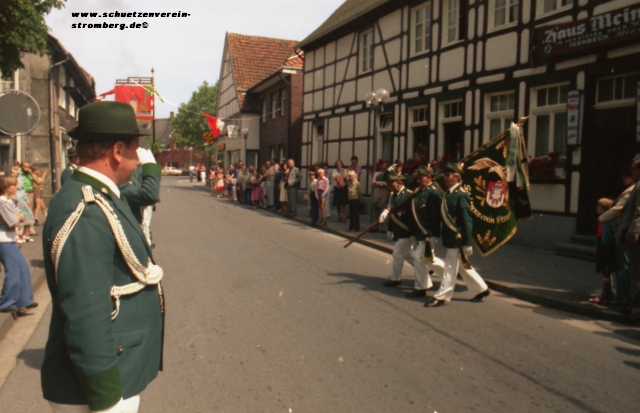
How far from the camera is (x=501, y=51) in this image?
1355 cm

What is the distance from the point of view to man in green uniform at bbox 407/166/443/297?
26.5 feet

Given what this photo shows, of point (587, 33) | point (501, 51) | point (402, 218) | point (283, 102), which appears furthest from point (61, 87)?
point (587, 33)

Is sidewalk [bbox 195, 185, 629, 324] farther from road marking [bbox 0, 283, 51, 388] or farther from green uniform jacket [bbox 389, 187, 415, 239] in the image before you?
road marking [bbox 0, 283, 51, 388]

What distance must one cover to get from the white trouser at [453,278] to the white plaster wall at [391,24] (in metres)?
11.9

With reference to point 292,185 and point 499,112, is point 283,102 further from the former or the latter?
point 499,112

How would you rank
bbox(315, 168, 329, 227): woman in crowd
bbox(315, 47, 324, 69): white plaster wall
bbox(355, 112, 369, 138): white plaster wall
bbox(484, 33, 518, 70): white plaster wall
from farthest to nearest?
bbox(315, 47, 324, 69): white plaster wall → bbox(355, 112, 369, 138): white plaster wall → bbox(315, 168, 329, 227): woman in crowd → bbox(484, 33, 518, 70): white plaster wall

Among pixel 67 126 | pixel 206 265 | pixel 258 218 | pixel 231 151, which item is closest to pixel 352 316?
pixel 206 265

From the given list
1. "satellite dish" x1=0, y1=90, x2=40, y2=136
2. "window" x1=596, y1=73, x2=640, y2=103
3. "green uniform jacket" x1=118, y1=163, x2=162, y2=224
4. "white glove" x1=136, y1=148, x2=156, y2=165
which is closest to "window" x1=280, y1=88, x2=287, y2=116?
"window" x1=596, y1=73, x2=640, y2=103

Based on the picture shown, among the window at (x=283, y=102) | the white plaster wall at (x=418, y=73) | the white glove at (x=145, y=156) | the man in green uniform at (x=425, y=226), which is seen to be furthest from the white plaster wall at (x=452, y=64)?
the window at (x=283, y=102)

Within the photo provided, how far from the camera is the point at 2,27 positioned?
1014cm

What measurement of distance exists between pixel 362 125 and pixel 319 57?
5224mm

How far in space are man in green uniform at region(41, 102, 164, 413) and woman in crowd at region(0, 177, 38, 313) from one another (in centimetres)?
508

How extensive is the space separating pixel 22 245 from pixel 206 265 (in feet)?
14.6

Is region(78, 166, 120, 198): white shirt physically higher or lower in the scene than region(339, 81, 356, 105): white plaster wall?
lower
